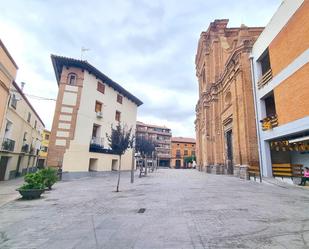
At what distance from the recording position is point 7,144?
16.7 metres

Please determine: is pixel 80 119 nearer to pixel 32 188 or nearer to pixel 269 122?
pixel 32 188

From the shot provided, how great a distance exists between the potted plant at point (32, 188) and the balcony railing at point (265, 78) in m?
14.6

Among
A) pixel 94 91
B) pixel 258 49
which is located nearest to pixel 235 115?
pixel 258 49

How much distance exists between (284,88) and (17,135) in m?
22.5

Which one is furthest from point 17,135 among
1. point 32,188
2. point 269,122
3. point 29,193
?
point 269,122

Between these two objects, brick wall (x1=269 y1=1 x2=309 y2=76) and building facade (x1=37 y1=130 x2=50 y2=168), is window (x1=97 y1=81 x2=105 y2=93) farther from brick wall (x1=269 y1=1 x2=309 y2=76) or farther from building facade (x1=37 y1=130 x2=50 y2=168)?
building facade (x1=37 y1=130 x2=50 y2=168)

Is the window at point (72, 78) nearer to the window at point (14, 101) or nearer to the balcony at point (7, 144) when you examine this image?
the window at point (14, 101)

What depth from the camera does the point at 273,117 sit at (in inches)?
496

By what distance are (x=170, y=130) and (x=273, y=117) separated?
5538cm

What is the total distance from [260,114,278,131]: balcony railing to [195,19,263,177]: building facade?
118 centimetres

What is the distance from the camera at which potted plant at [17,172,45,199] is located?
771 centimetres

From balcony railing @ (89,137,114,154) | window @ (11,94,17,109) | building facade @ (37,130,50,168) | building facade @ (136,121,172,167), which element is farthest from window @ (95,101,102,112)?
building facade @ (136,121,172,167)

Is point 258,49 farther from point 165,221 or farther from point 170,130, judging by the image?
point 170,130

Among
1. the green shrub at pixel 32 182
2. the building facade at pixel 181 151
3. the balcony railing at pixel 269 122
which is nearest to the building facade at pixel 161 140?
the building facade at pixel 181 151
